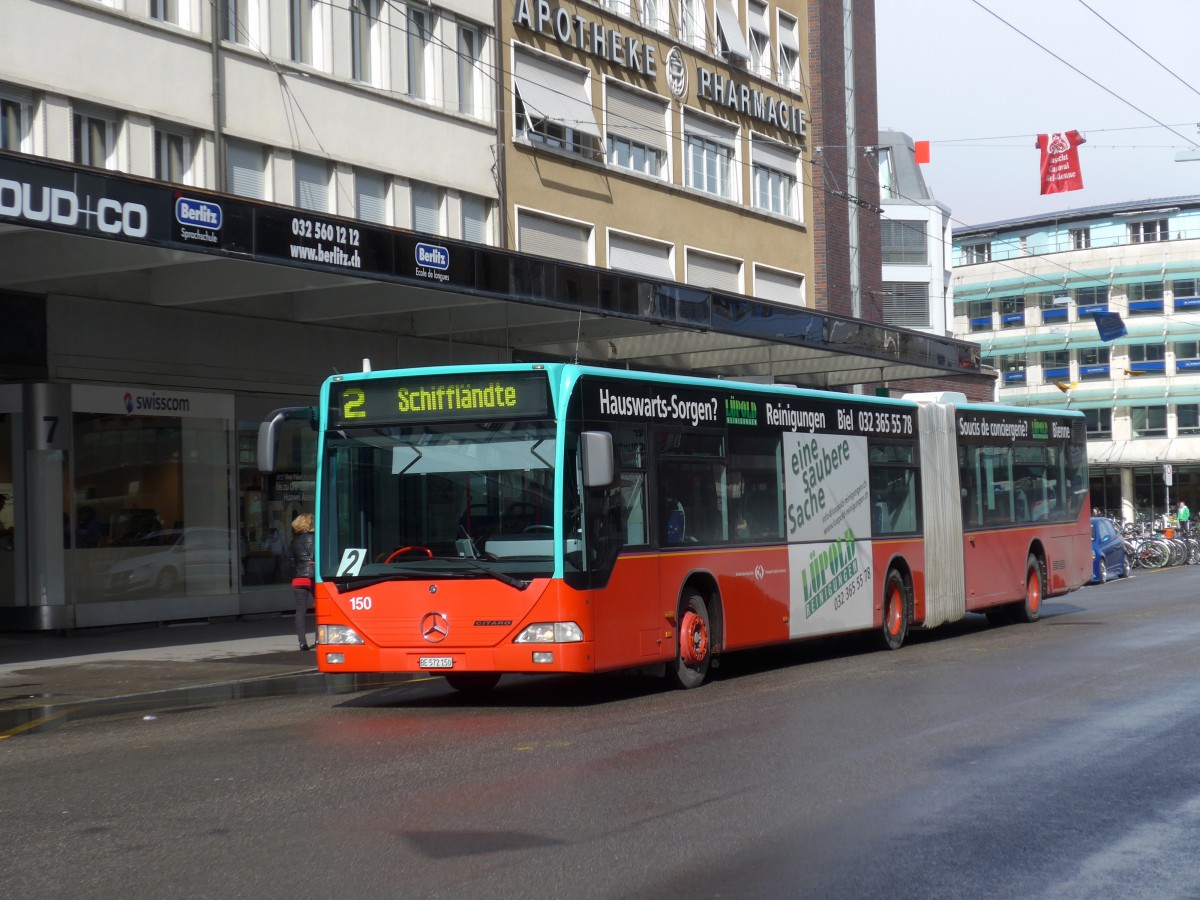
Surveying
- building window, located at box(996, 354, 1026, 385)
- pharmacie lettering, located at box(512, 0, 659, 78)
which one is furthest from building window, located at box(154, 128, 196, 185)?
building window, located at box(996, 354, 1026, 385)

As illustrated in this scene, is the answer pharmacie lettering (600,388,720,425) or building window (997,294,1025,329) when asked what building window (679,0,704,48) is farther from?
building window (997,294,1025,329)

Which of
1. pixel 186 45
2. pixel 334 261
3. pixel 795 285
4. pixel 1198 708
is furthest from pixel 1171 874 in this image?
pixel 795 285

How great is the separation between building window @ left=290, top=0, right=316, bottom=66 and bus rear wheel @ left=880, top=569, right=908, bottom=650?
12558 mm

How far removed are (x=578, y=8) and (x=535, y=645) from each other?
69.6 feet

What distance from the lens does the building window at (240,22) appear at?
76.0ft

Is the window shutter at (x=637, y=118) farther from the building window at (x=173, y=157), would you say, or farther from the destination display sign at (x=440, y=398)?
the destination display sign at (x=440, y=398)

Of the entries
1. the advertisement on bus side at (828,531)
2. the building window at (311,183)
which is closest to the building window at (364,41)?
the building window at (311,183)

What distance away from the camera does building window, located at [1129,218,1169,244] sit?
83.3 metres

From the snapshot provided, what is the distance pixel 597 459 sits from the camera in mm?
12172

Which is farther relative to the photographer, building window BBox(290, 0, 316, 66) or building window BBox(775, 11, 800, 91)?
building window BBox(775, 11, 800, 91)

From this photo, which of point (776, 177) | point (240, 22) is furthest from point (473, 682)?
point (776, 177)

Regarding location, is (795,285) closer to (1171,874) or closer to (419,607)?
(419,607)

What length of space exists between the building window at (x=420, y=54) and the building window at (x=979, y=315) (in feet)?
208

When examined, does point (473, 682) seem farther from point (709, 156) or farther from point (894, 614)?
point (709, 156)
